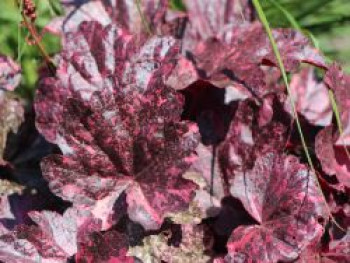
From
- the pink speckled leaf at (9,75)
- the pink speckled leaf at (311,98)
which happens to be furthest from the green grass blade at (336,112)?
A: the pink speckled leaf at (9,75)

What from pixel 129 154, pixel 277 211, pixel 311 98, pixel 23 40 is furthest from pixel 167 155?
pixel 23 40

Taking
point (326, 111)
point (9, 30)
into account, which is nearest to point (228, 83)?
point (326, 111)

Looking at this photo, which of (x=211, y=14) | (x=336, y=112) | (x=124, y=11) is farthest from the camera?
(x=211, y=14)

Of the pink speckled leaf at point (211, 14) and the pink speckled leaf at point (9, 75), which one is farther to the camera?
the pink speckled leaf at point (211, 14)

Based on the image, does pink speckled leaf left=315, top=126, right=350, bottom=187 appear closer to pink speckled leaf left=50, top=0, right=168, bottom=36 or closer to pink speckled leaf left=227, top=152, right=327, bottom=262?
pink speckled leaf left=227, top=152, right=327, bottom=262

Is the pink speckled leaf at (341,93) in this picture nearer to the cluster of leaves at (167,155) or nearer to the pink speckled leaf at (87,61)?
the cluster of leaves at (167,155)

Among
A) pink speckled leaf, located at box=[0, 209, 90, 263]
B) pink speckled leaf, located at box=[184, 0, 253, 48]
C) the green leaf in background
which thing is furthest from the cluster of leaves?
the green leaf in background

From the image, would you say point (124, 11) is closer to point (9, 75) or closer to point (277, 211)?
point (9, 75)
